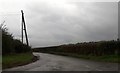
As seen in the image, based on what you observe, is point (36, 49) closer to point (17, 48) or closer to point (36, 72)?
point (17, 48)

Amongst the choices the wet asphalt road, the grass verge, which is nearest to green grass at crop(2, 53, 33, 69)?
the grass verge

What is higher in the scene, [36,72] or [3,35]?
[3,35]

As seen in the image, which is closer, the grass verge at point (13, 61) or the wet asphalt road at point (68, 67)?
the wet asphalt road at point (68, 67)

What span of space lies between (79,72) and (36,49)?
6891cm

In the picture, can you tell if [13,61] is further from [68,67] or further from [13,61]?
[68,67]

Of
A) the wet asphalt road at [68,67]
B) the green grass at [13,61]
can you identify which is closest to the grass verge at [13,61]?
the green grass at [13,61]

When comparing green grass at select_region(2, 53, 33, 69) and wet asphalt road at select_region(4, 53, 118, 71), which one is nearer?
wet asphalt road at select_region(4, 53, 118, 71)

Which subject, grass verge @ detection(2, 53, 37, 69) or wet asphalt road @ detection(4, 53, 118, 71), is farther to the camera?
grass verge @ detection(2, 53, 37, 69)

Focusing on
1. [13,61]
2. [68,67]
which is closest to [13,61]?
[13,61]

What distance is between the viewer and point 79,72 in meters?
15.0

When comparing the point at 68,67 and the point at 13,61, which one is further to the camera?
the point at 13,61

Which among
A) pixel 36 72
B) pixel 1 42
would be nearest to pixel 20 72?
pixel 36 72

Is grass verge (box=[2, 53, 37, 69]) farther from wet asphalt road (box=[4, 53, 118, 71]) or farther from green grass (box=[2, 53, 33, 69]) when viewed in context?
wet asphalt road (box=[4, 53, 118, 71])

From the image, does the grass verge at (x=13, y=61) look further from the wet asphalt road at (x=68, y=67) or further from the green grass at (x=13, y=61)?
the wet asphalt road at (x=68, y=67)
